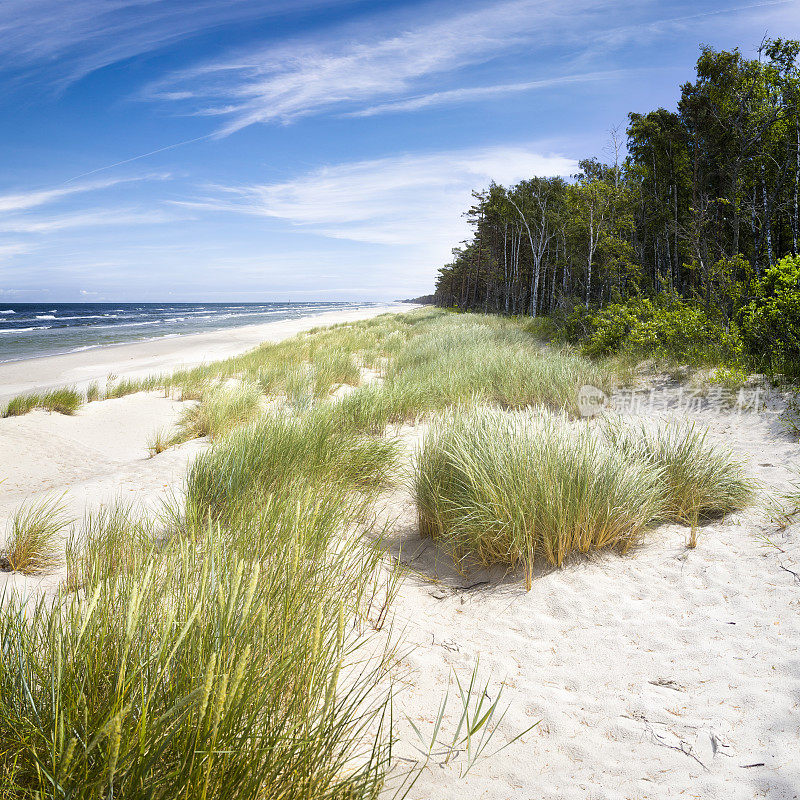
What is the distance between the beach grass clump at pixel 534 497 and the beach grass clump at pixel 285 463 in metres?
0.70

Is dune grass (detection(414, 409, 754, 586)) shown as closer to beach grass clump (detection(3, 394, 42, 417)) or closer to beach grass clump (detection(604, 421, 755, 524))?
beach grass clump (detection(604, 421, 755, 524))

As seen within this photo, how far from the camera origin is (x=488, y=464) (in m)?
2.96

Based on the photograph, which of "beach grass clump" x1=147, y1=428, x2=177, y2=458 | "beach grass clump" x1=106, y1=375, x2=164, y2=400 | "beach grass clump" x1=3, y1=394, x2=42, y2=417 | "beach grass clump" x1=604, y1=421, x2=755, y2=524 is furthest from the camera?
"beach grass clump" x1=106, y1=375, x2=164, y2=400

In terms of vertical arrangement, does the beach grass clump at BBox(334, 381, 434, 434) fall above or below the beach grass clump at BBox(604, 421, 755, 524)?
above

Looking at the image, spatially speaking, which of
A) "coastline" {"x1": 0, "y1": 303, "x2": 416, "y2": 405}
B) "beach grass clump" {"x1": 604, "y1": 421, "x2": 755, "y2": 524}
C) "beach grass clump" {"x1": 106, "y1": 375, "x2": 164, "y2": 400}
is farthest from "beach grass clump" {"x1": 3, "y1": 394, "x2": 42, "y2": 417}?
"beach grass clump" {"x1": 604, "y1": 421, "x2": 755, "y2": 524}

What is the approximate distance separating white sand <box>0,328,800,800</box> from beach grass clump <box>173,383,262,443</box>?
2454 mm

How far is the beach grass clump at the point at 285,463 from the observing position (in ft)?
10.2

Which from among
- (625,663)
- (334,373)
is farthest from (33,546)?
(334,373)

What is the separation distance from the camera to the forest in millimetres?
6832

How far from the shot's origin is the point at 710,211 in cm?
1909

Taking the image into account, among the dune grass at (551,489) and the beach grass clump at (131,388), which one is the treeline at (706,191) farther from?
the beach grass clump at (131,388)

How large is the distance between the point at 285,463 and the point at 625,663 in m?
2.49

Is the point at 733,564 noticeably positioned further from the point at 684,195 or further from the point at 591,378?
the point at 684,195

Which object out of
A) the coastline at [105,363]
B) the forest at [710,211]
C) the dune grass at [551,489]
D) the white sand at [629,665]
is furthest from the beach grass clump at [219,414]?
the forest at [710,211]
